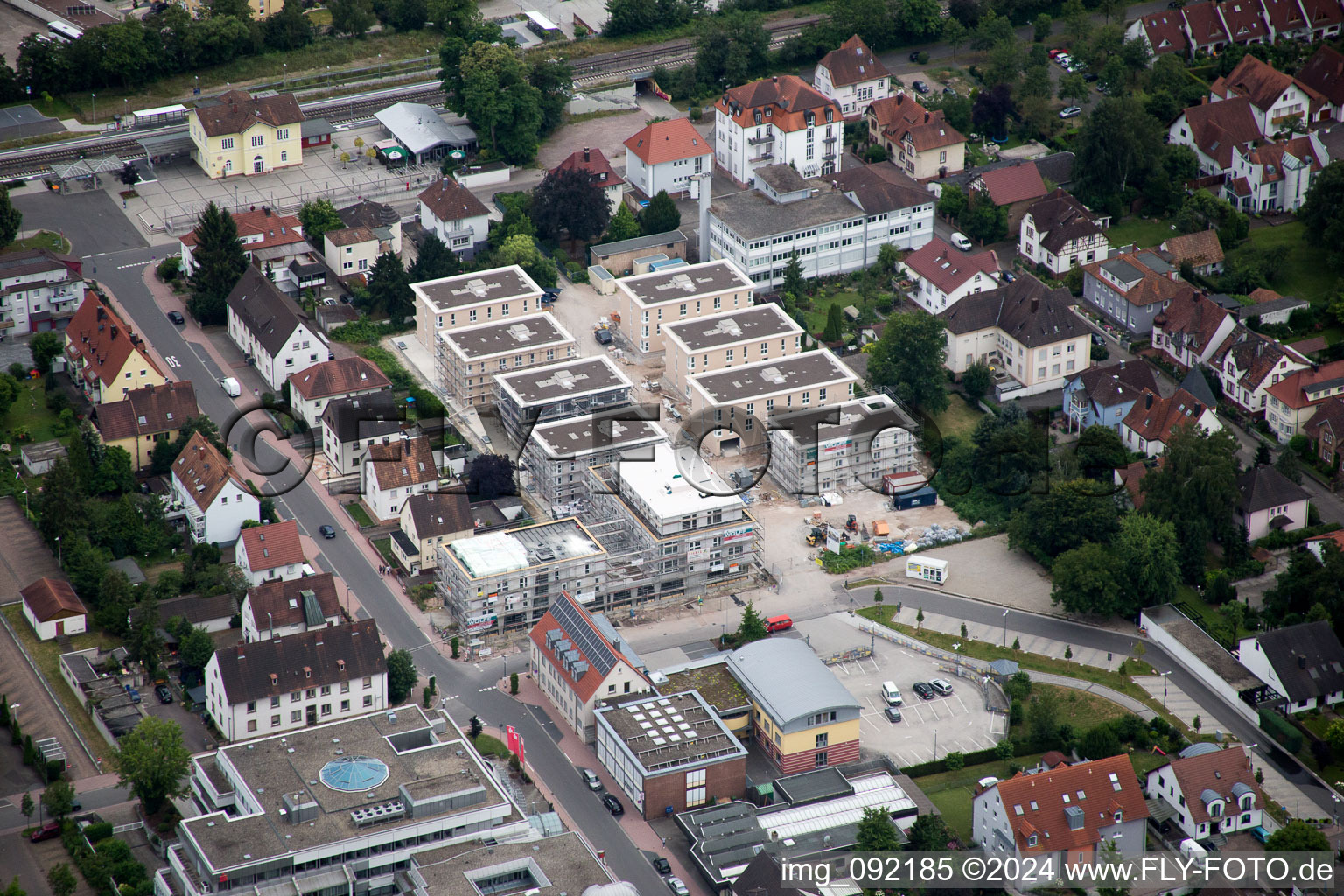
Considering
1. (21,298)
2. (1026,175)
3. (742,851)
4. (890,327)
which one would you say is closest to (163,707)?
(742,851)

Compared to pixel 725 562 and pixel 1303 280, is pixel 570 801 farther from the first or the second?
pixel 1303 280

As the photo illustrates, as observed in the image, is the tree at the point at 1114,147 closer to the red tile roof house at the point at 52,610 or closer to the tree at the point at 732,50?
the tree at the point at 732,50

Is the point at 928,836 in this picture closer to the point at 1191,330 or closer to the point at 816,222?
the point at 1191,330

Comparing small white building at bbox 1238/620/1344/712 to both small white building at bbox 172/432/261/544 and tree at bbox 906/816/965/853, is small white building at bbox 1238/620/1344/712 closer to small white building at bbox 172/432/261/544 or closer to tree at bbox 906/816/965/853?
tree at bbox 906/816/965/853

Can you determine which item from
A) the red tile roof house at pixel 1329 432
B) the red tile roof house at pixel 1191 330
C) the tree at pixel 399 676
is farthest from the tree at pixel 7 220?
the red tile roof house at pixel 1329 432

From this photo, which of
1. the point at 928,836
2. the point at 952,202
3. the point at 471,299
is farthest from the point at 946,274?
the point at 928,836

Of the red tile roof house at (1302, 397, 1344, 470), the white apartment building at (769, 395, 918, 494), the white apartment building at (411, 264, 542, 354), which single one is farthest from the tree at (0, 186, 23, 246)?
the red tile roof house at (1302, 397, 1344, 470)
